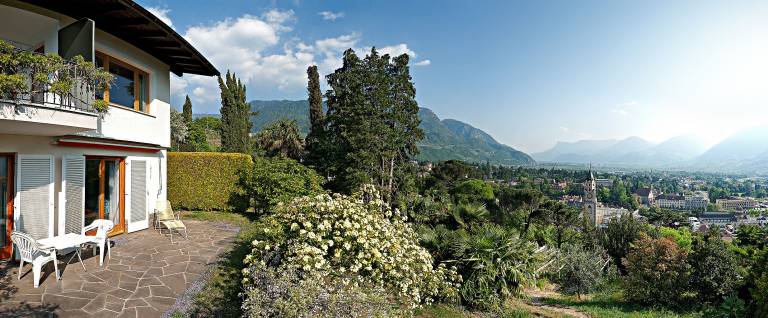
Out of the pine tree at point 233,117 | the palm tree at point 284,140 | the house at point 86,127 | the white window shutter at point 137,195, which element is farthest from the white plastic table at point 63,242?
the palm tree at point 284,140

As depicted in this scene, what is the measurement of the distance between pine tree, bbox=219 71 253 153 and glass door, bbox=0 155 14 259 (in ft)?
58.1

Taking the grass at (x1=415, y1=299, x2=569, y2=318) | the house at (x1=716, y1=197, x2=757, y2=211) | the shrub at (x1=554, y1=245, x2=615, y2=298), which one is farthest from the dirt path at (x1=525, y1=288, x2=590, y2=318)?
the house at (x1=716, y1=197, x2=757, y2=211)

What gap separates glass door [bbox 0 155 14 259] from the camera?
7.58m

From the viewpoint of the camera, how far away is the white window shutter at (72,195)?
8.38m

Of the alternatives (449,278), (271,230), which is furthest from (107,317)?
(449,278)

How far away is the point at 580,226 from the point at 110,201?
Answer: 81.9ft

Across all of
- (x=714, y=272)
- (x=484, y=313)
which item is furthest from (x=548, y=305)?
(x=714, y=272)

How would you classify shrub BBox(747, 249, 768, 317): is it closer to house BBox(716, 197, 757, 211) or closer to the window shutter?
the window shutter

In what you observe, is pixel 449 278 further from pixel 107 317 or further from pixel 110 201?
pixel 110 201

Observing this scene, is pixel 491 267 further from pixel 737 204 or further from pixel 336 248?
pixel 737 204

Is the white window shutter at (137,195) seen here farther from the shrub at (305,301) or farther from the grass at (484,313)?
the grass at (484,313)

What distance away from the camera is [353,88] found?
23.1 m

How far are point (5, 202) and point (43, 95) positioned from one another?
2572 mm

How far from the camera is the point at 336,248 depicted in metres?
6.68
